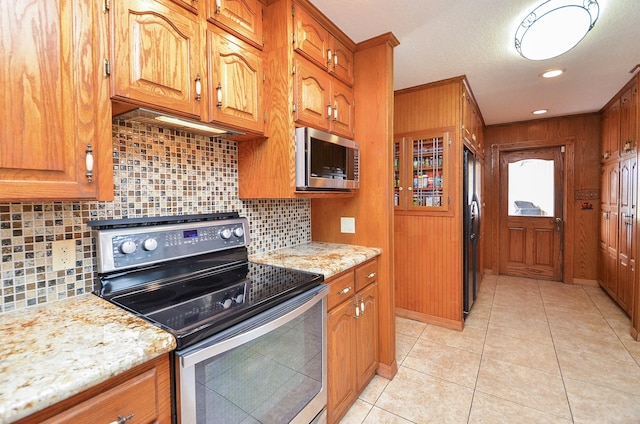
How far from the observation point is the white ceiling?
1.75 m

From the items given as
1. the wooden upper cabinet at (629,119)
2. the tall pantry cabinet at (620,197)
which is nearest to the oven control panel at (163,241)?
the tall pantry cabinet at (620,197)

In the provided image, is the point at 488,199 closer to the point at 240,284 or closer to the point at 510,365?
the point at 510,365

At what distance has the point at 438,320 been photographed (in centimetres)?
296

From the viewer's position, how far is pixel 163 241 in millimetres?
1366

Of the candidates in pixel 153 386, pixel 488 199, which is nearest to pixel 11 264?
pixel 153 386

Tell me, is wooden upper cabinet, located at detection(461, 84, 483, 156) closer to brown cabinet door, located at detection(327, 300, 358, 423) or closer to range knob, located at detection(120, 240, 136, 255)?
brown cabinet door, located at detection(327, 300, 358, 423)

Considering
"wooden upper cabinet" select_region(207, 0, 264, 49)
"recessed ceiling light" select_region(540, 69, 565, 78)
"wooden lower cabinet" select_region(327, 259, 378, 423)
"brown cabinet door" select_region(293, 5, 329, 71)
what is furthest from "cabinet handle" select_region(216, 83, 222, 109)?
"recessed ceiling light" select_region(540, 69, 565, 78)

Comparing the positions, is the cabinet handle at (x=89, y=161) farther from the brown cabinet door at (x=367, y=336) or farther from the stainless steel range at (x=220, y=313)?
the brown cabinet door at (x=367, y=336)

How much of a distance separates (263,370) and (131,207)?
0.90 m

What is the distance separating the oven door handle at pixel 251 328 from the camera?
869 mm

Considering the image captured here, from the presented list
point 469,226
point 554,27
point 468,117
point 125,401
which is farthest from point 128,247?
point 468,117

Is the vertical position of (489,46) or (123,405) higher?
(489,46)

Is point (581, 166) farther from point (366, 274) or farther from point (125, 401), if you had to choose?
point (125, 401)

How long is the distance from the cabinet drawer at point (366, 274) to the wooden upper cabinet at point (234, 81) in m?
1.02
